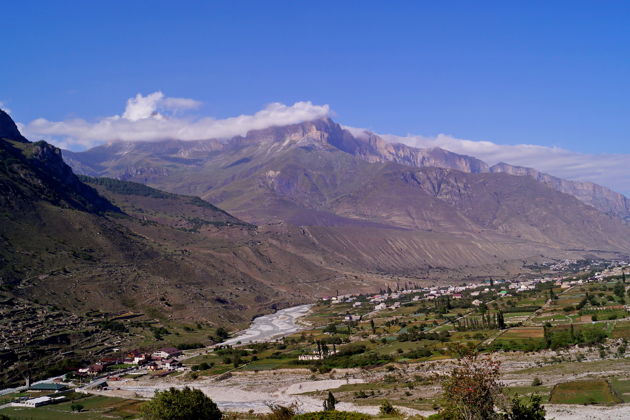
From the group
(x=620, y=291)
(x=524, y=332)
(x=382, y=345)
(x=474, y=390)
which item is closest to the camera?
(x=474, y=390)

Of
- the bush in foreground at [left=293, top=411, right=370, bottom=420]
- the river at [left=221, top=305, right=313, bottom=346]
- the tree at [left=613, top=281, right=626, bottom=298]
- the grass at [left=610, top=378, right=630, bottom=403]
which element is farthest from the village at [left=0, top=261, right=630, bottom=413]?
the bush in foreground at [left=293, top=411, right=370, bottom=420]

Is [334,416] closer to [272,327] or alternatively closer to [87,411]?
[87,411]

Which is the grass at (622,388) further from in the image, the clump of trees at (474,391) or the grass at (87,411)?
the grass at (87,411)

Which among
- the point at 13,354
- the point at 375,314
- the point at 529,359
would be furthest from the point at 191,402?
the point at 375,314

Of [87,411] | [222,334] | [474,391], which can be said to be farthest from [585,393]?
[222,334]

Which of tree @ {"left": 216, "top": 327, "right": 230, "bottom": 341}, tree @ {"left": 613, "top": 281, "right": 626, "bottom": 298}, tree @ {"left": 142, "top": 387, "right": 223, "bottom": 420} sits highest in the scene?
tree @ {"left": 142, "top": 387, "right": 223, "bottom": 420}

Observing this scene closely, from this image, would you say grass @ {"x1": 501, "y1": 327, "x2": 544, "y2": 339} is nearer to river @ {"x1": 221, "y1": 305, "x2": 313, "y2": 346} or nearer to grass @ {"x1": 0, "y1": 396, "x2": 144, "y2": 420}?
river @ {"x1": 221, "y1": 305, "x2": 313, "y2": 346}
